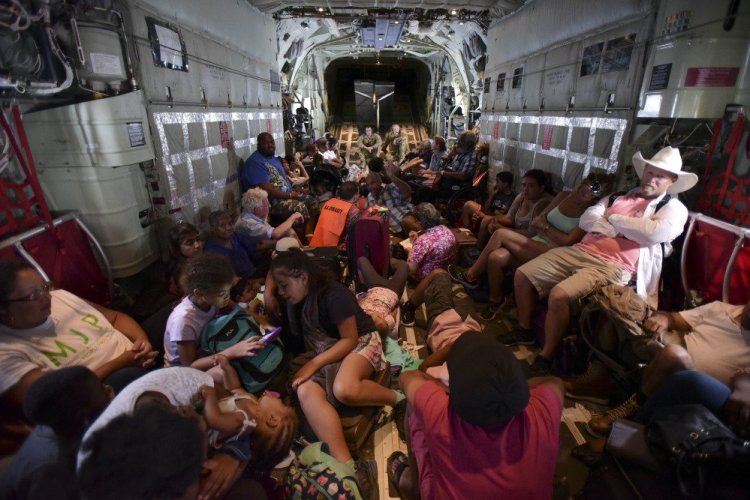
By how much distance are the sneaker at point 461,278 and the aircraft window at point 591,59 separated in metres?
2.34

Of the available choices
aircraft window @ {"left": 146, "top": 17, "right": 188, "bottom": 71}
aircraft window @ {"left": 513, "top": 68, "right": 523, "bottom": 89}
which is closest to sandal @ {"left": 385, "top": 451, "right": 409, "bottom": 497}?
aircraft window @ {"left": 146, "top": 17, "right": 188, "bottom": 71}

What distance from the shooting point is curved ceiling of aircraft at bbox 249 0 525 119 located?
5.93 meters

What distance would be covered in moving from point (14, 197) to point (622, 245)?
13.0 ft

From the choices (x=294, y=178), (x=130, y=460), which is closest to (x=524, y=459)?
(x=130, y=460)

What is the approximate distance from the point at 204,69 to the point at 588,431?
16.3 feet

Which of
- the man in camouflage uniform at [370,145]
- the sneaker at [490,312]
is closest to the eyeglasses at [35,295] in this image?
the sneaker at [490,312]

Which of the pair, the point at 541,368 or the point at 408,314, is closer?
the point at 541,368

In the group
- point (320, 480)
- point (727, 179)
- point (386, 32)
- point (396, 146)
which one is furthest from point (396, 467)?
point (396, 146)

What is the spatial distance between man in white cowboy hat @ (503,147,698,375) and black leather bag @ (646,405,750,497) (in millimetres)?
1126

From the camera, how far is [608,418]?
7.09 feet

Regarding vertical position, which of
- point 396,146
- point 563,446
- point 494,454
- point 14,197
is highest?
point 14,197

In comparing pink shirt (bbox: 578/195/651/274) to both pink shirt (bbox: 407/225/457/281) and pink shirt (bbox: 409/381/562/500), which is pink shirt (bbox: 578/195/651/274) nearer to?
pink shirt (bbox: 407/225/457/281)

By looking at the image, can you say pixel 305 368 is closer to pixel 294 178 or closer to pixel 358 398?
pixel 358 398

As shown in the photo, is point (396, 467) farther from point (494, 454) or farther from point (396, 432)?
point (494, 454)
